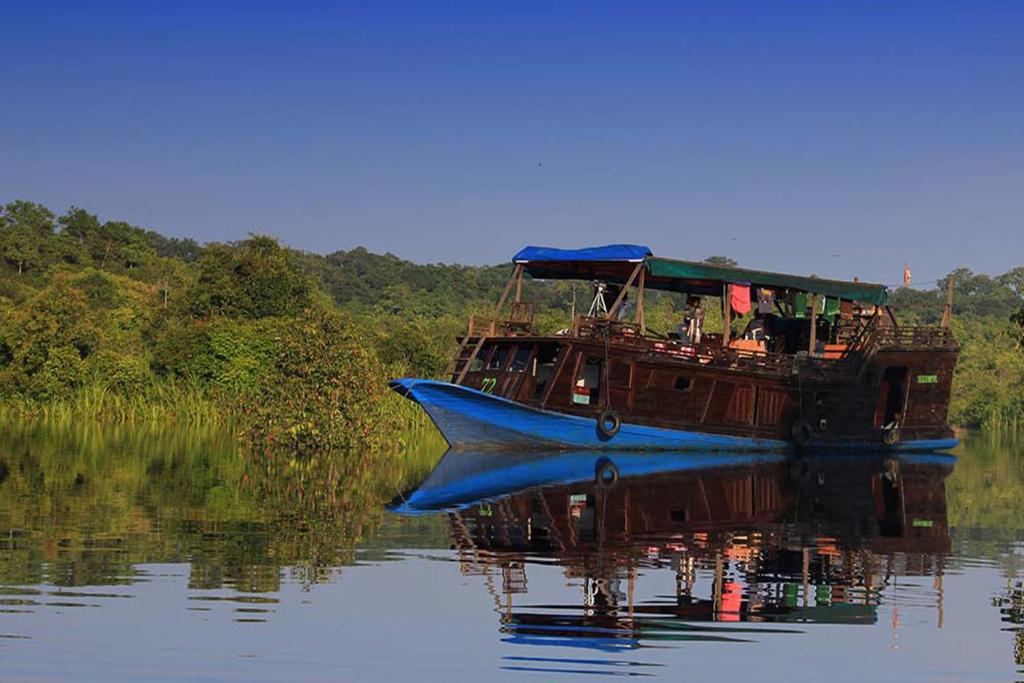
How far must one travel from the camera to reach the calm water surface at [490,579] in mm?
8555

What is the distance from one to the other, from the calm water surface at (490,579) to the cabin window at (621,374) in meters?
6.58

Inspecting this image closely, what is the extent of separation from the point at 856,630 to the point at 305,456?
16490 mm

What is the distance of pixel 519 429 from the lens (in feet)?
85.7

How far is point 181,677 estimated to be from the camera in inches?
311

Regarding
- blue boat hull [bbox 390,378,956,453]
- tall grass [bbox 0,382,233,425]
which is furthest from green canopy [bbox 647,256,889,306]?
tall grass [bbox 0,382,233,425]

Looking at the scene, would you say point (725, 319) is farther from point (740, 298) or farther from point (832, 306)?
point (832, 306)

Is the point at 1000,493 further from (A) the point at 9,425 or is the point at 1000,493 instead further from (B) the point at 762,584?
(A) the point at 9,425

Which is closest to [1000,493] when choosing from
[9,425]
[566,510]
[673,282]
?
[566,510]

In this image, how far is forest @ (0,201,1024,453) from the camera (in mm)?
27203

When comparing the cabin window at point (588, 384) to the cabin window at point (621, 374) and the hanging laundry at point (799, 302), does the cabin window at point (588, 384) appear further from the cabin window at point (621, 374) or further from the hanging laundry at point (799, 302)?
the hanging laundry at point (799, 302)

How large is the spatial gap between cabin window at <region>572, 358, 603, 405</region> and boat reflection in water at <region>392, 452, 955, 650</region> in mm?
2422

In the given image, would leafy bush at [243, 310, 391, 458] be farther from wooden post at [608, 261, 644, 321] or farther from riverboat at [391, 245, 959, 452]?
wooden post at [608, 261, 644, 321]

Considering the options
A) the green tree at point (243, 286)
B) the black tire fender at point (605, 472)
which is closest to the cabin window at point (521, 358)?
the black tire fender at point (605, 472)

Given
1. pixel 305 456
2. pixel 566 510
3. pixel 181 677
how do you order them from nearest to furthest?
1. pixel 181 677
2. pixel 566 510
3. pixel 305 456
